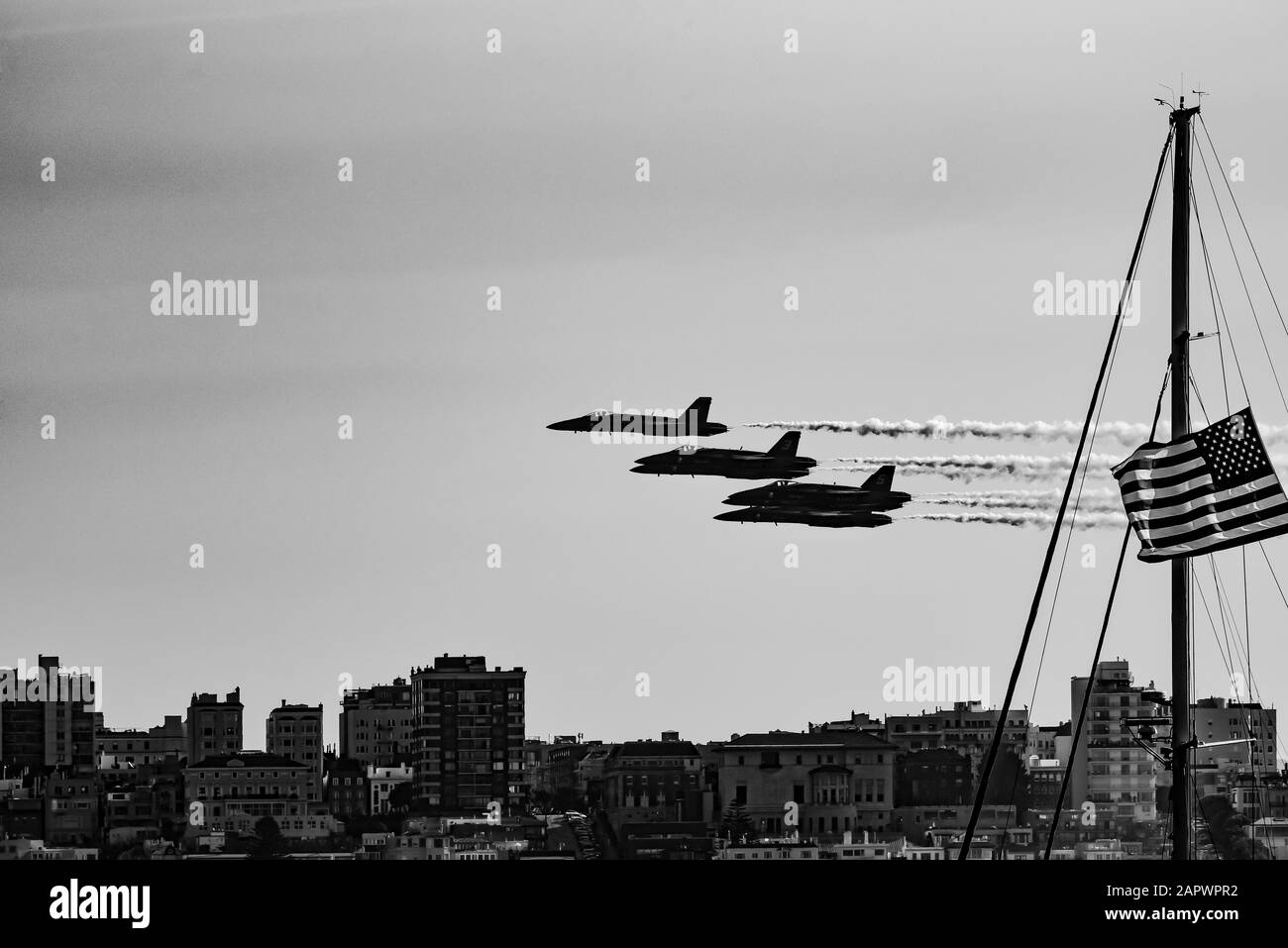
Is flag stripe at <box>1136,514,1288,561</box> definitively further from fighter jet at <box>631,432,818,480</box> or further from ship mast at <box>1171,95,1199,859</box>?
fighter jet at <box>631,432,818,480</box>

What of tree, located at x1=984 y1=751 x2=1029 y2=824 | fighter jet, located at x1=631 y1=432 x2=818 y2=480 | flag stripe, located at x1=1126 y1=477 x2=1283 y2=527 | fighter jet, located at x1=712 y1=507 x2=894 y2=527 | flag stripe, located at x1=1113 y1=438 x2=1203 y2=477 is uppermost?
fighter jet, located at x1=631 y1=432 x2=818 y2=480

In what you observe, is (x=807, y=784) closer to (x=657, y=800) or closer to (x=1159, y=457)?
(x=657, y=800)

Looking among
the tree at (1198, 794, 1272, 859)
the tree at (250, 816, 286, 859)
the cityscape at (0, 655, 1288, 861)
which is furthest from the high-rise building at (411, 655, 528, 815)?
the tree at (1198, 794, 1272, 859)

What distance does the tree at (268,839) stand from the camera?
17200 cm

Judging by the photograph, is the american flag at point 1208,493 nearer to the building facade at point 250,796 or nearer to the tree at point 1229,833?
the tree at point 1229,833

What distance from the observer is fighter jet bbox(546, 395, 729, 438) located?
11912 centimetres

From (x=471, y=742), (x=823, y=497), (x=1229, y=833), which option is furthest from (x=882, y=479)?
(x=471, y=742)

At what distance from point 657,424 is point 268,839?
68.4m

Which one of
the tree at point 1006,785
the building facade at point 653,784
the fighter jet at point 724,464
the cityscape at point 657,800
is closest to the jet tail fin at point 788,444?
the fighter jet at point 724,464

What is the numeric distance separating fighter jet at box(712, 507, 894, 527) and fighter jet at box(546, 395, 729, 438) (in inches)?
182

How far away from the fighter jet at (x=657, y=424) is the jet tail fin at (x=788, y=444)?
3.09 metres
